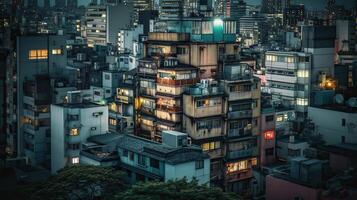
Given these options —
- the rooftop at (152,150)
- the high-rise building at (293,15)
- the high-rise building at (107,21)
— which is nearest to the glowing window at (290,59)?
the rooftop at (152,150)

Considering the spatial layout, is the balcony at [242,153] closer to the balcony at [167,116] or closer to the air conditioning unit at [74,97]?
the balcony at [167,116]

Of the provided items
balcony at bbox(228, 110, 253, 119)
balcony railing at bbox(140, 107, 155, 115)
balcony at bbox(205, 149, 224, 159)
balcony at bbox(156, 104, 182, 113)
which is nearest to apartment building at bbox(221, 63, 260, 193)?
balcony at bbox(228, 110, 253, 119)

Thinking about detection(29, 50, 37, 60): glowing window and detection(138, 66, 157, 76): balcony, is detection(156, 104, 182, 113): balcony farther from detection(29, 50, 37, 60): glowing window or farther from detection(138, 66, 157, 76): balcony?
detection(29, 50, 37, 60): glowing window

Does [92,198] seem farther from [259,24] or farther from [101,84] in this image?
[259,24]

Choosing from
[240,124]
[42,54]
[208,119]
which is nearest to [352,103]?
[240,124]

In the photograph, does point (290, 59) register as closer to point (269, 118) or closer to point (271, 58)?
point (271, 58)

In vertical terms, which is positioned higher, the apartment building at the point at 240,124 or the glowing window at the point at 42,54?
the glowing window at the point at 42,54

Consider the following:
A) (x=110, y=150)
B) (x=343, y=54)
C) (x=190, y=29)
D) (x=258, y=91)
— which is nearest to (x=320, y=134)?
(x=258, y=91)
